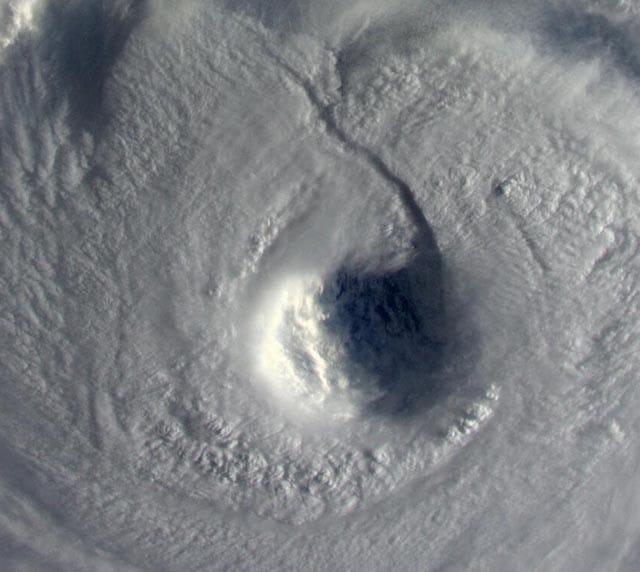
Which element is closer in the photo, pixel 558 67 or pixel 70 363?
pixel 558 67

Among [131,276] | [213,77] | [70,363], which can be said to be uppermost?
[213,77]

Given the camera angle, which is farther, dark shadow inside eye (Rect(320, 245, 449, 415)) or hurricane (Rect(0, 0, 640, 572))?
dark shadow inside eye (Rect(320, 245, 449, 415))

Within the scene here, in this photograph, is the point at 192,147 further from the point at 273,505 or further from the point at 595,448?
the point at 595,448

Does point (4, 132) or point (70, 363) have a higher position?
point (4, 132)

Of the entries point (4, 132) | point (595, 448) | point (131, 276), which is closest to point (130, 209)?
point (131, 276)

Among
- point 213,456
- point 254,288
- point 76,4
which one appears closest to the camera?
point 76,4

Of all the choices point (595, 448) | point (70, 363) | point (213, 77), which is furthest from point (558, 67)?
point (70, 363)

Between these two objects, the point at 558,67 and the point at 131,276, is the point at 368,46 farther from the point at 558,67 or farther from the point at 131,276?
the point at 131,276

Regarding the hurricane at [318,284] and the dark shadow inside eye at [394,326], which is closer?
the hurricane at [318,284]

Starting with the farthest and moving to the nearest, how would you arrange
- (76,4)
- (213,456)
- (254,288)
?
(213,456), (254,288), (76,4)
